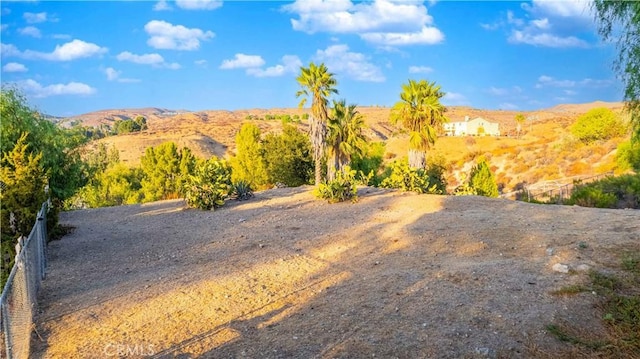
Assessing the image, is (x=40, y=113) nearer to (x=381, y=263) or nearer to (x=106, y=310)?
(x=106, y=310)

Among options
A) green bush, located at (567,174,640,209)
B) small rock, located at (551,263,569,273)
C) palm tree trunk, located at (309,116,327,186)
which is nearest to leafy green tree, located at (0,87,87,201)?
palm tree trunk, located at (309,116,327,186)

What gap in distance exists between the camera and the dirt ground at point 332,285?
5.47 meters

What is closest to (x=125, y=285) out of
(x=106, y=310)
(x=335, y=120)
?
(x=106, y=310)

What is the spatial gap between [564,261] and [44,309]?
8889 mm

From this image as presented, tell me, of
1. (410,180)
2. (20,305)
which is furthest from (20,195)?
(410,180)

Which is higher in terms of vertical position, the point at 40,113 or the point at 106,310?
the point at 40,113

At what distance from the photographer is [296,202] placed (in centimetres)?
1769

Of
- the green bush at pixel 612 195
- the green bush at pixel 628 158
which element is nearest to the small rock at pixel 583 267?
the green bush at pixel 612 195

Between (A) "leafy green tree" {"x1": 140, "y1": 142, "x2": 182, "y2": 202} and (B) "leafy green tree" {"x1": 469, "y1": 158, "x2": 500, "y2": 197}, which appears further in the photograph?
(A) "leafy green tree" {"x1": 140, "y1": 142, "x2": 182, "y2": 202}

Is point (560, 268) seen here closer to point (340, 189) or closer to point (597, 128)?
point (340, 189)

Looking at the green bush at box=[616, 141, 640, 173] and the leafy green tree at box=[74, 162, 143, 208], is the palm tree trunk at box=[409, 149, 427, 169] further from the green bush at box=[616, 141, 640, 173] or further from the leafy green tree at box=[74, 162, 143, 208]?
the leafy green tree at box=[74, 162, 143, 208]

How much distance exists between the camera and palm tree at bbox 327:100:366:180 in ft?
77.5

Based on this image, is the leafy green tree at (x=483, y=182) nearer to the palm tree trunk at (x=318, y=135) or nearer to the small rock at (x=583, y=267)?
the palm tree trunk at (x=318, y=135)

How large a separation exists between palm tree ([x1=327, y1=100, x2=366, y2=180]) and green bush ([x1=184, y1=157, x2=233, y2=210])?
797 cm
